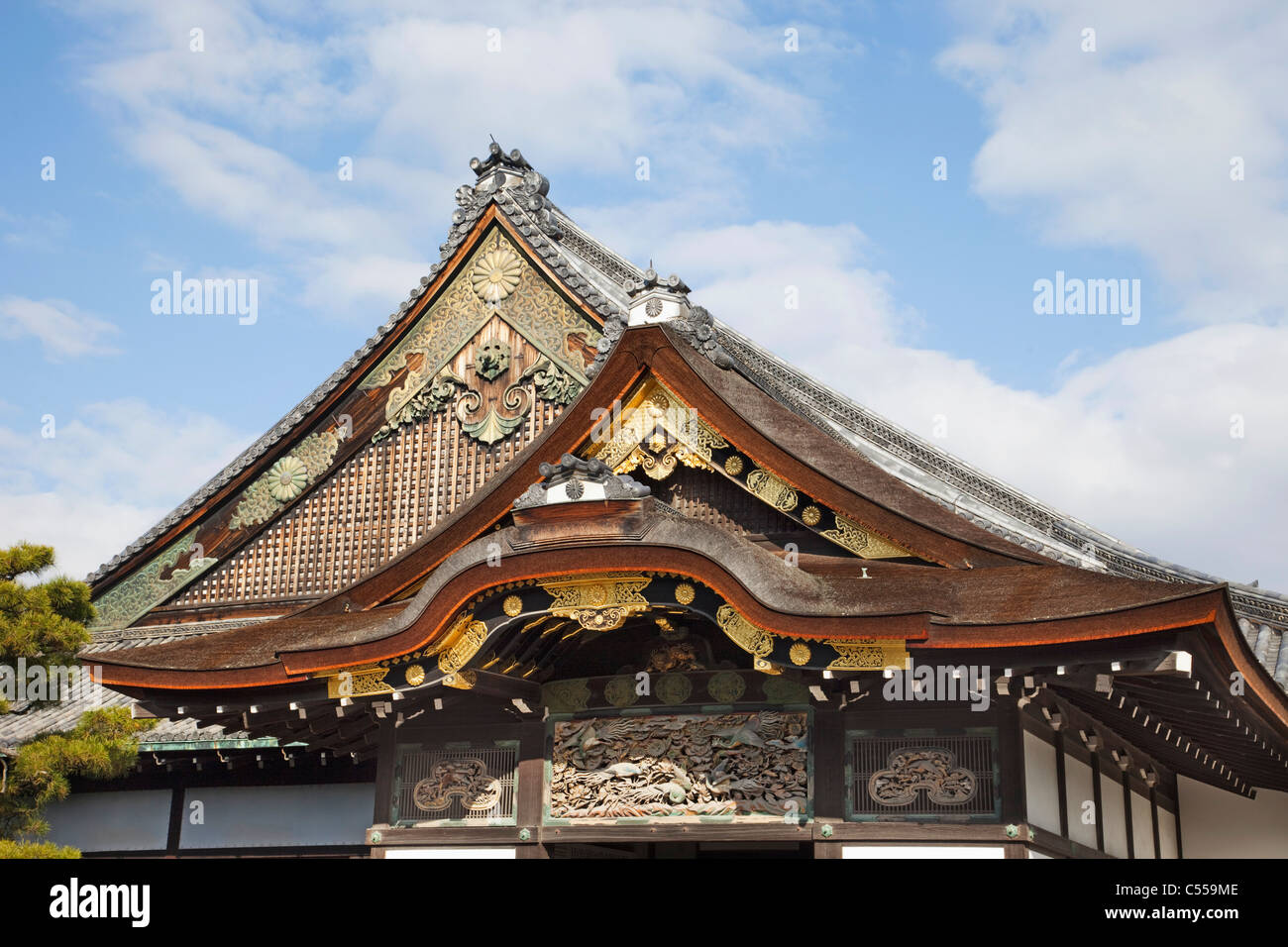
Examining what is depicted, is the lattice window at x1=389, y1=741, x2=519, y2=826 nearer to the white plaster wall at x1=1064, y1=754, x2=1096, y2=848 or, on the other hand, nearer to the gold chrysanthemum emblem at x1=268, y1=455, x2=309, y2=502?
the white plaster wall at x1=1064, y1=754, x2=1096, y2=848

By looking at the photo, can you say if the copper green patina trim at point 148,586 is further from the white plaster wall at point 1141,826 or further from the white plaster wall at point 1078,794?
the white plaster wall at point 1141,826

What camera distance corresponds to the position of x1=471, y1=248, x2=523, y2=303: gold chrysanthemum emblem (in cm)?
1675

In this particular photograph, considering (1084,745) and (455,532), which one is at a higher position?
(455,532)

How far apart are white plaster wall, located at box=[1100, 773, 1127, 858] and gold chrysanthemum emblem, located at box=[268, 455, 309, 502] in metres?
10.1

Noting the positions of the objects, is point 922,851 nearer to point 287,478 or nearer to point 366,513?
point 366,513

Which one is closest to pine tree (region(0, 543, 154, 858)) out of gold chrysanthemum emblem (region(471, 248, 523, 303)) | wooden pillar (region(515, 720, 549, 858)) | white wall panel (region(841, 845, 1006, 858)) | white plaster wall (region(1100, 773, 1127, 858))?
wooden pillar (region(515, 720, 549, 858))

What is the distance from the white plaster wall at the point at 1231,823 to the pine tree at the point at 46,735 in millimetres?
11613

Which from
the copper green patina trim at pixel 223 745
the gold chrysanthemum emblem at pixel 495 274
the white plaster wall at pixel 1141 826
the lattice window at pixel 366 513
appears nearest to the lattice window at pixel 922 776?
the white plaster wall at pixel 1141 826

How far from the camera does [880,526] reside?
1055 centimetres

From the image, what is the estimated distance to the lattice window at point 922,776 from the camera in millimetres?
9727

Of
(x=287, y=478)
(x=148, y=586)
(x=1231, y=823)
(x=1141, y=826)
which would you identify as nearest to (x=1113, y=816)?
(x=1141, y=826)
